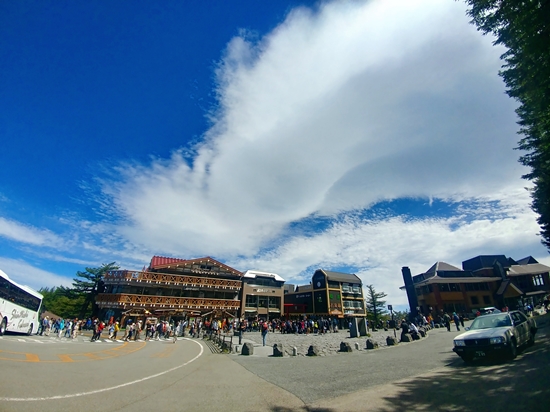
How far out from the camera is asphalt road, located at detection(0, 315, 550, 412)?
5.56 meters

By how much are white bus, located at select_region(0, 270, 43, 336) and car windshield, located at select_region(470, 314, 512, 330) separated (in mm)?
28631

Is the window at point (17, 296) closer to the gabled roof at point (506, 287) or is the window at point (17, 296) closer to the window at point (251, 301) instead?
the window at point (251, 301)

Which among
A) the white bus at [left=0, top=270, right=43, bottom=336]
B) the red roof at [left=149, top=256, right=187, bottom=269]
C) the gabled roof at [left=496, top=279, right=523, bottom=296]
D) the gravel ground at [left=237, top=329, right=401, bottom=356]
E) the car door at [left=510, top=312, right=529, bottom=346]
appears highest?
the red roof at [left=149, top=256, right=187, bottom=269]

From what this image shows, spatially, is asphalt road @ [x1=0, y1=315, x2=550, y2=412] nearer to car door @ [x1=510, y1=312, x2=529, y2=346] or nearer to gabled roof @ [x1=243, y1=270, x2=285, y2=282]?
car door @ [x1=510, y1=312, x2=529, y2=346]

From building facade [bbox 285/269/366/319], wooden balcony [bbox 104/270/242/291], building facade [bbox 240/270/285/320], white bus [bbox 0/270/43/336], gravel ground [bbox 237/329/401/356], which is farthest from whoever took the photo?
building facade [bbox 285/269/366/319]

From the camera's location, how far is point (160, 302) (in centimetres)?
3591

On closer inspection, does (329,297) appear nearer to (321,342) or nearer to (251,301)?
(251,301)

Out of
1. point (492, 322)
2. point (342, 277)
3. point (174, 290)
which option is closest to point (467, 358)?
point (492, 322)

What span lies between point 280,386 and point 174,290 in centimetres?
3573

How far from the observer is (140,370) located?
9.83 meters

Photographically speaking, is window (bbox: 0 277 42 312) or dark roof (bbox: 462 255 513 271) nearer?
window (bbox: 0 277 42 312)

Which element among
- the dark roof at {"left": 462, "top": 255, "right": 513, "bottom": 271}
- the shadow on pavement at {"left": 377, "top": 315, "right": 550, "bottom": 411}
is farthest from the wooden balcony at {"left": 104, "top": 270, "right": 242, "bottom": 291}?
the dark roof at {"left": 462, "top": 255, "right": 513, "bottom": 271}

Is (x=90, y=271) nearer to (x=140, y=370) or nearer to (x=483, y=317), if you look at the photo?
(x=140, y=370)

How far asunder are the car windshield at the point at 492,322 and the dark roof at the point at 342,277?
149 feet
